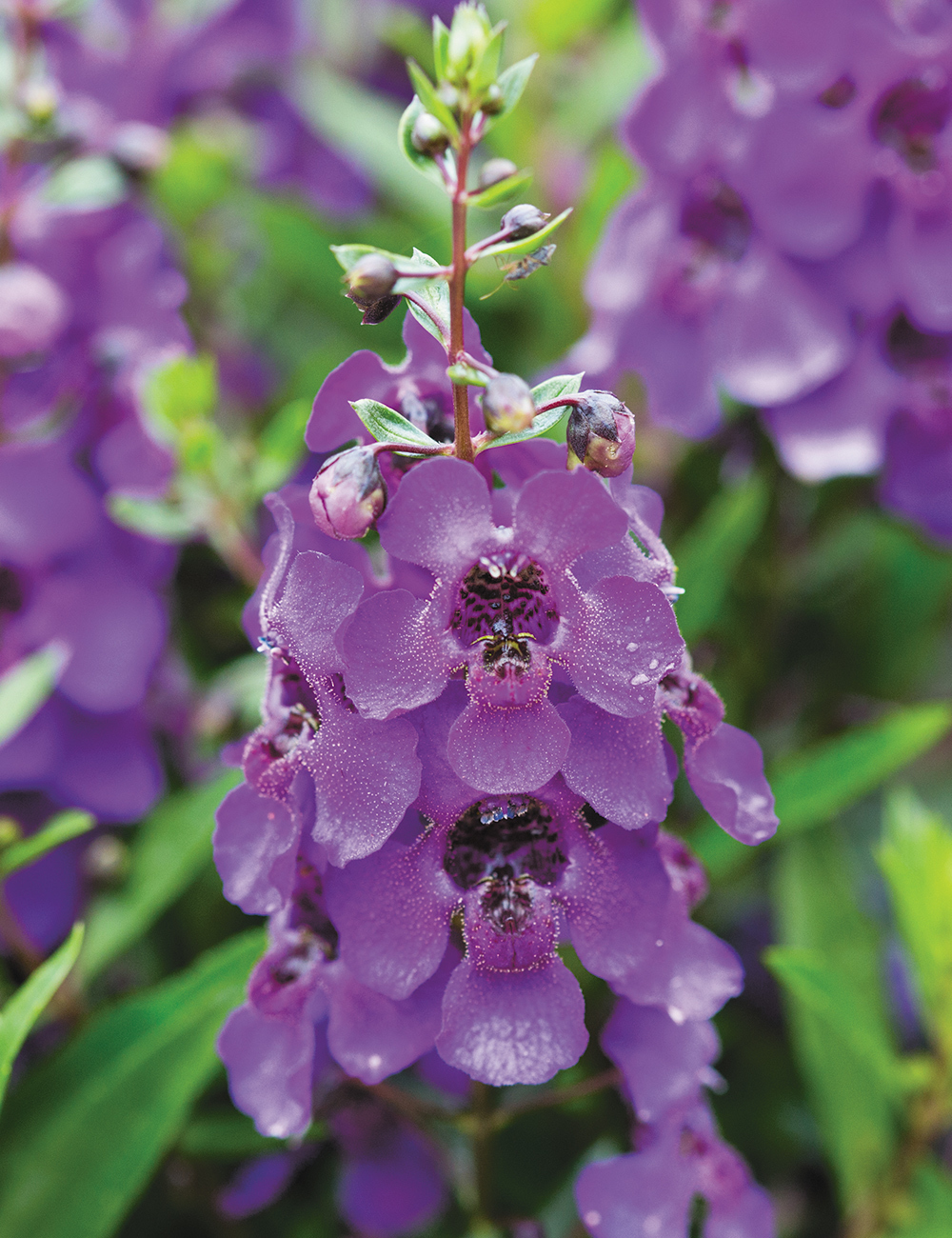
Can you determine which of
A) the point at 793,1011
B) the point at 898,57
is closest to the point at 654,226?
the point at 898,57

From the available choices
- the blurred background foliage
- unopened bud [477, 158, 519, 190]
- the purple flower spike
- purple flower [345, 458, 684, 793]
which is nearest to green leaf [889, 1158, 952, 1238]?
the blurred background foliage

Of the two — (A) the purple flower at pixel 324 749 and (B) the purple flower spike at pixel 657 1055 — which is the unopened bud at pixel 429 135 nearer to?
(A) the purple flower at pixel 324 749

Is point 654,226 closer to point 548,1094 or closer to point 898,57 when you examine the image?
point 898,57

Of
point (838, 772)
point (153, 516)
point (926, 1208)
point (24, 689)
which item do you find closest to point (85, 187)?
point (153, 516)

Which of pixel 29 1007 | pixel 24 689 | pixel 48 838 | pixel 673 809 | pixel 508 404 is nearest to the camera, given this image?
pixel 508 404

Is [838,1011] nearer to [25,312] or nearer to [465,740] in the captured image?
[465,740]

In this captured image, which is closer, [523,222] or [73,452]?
[523,222]
